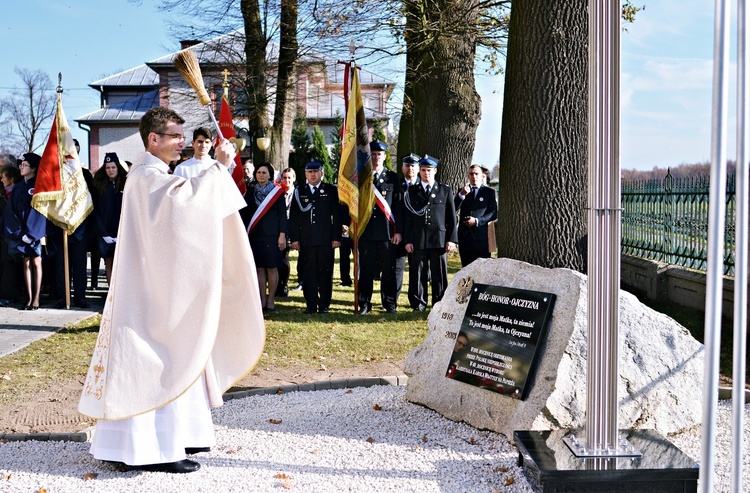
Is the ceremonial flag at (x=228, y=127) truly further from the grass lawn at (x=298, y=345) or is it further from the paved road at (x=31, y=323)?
the paved road at (x=31, y=323)

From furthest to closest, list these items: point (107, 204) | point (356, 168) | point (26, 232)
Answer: point (107, 204)
point (26, 232)
point (356, 168)

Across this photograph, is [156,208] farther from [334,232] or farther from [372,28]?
[372,28]

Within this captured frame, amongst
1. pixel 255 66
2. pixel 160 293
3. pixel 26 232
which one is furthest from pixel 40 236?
pixel 255 66

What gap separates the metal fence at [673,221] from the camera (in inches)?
406

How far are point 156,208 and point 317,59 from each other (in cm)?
1732

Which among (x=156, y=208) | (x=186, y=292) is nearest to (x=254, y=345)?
(x=186, y=292)

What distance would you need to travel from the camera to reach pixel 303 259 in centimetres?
1176

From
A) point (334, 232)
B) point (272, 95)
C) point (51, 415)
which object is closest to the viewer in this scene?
point (51, 415)

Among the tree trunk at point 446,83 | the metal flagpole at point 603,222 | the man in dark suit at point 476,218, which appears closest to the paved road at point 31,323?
the man in dark suit at point 476,218

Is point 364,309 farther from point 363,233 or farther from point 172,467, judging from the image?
point 172,467

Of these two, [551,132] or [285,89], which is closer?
[551,132]

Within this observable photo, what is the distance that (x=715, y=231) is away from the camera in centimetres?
268

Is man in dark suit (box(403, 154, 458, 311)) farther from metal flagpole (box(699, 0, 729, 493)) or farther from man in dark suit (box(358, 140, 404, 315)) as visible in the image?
metal flagpole (box(699, 0, 729, 493))

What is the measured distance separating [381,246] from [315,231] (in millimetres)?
1008
